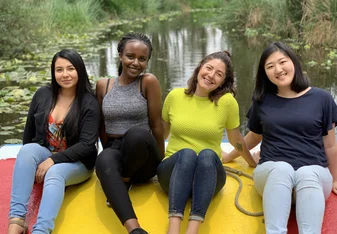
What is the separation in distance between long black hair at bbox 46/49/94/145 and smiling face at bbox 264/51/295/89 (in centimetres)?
96

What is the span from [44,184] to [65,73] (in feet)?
1.98

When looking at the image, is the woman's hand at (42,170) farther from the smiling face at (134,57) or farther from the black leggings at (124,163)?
the smiling face at (134,57)

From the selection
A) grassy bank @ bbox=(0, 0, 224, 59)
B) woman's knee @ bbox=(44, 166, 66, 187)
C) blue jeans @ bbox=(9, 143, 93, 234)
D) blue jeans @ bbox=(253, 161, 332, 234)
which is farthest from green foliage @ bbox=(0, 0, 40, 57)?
blue jeans @ bbox=(253, 161, 332, 234)

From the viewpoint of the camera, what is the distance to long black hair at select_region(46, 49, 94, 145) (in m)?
2.31

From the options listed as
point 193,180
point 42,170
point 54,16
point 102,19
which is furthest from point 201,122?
point 102,19

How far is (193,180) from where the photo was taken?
2061 mm

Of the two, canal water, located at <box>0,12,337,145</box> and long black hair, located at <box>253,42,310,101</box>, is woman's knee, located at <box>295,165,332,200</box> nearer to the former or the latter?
long black hair, located at <box>253,42,310,101</box>

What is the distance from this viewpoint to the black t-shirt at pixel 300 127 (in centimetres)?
215

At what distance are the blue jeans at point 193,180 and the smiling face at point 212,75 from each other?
1.25 ft

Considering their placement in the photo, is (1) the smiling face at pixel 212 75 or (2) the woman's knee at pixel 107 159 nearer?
(2) the woman's knee at pixel 107 159

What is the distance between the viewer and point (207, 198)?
1.99 m

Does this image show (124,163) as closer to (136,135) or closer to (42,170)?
(136,135)

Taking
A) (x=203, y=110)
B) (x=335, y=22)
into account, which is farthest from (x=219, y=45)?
(x=203, y=110)

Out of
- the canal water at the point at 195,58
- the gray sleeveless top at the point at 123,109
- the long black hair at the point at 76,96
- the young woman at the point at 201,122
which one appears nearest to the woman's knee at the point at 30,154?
the long black hair at the point at 76,96
